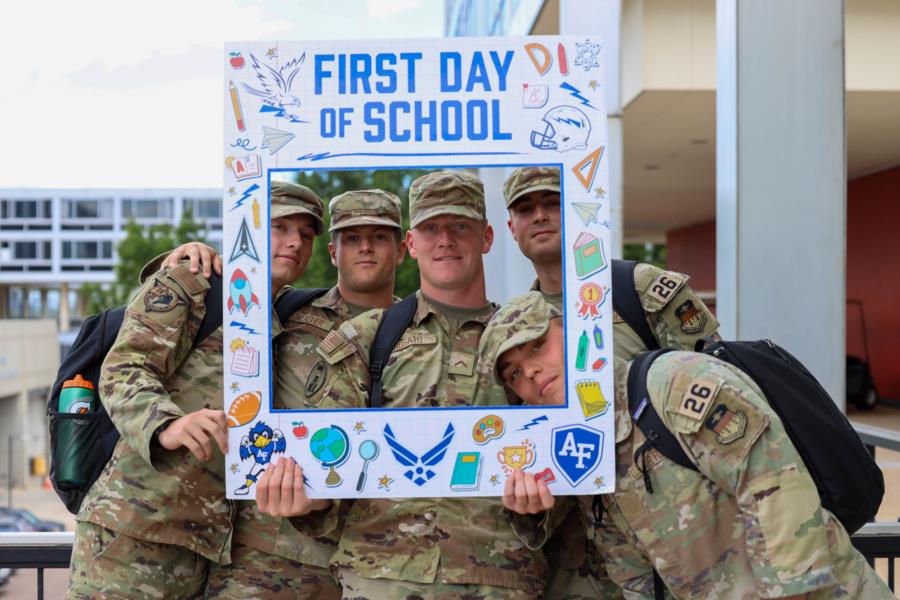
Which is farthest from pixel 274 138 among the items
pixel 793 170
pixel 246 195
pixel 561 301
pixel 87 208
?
pixel 87 208

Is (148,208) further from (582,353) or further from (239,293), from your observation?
(582,353)

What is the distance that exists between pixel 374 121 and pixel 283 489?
0.87 meters

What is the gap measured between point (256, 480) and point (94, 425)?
69 centimetres

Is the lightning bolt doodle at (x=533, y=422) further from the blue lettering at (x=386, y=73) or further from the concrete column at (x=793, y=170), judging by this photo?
the concrete column at (x=793, y=170)

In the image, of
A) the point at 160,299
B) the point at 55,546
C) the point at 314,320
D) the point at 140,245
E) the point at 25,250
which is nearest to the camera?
the point at 160,299

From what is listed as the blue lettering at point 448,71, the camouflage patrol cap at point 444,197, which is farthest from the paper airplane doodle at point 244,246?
the blue lettering at point 448,71

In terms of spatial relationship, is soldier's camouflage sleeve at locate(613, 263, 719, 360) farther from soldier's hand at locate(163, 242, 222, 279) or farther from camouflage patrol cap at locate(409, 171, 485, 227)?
soldier's hand at locate(163, 242, 222, 279)

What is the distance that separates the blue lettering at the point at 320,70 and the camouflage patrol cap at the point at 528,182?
54 centimetres

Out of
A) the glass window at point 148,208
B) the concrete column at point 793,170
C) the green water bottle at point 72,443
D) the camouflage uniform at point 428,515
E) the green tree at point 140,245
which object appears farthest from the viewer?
the glass window at point 148,208

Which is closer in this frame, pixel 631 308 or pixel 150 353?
pixel 150 353

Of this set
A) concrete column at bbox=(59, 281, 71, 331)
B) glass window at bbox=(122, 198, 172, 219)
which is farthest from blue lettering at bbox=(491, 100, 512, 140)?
concrete column at bbox=(59, 281, 71, 331)

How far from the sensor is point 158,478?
87.6 inches

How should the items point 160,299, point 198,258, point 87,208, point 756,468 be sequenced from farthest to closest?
point 87,208, point 198,258, point 160,299, point 756,468

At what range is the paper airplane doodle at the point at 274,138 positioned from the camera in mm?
1935
